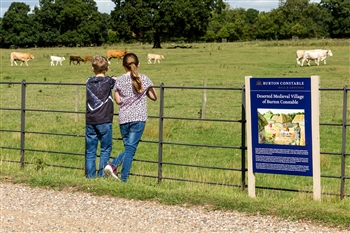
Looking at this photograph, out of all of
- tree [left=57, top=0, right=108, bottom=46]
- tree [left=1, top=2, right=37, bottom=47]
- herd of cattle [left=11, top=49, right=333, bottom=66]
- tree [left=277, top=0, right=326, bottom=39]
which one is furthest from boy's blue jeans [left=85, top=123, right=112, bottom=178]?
tree [left=277, top=0, right=326, bottom=39]

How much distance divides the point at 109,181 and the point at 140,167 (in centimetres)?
388

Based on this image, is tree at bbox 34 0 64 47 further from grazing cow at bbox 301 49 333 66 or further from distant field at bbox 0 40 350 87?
grazing cow at bbox 301 49 333 66

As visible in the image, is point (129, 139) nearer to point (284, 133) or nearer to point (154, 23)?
point (284, 133)

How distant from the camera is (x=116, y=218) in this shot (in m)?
6.63

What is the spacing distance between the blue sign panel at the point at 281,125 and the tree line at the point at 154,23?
2607 inches

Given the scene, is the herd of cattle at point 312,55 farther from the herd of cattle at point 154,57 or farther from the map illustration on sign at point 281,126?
the map illustration on sign at point 281,126

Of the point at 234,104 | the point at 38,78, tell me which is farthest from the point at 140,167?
the point at 38,78

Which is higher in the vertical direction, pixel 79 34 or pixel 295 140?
pixel 79 34

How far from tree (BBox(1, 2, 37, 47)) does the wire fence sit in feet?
266

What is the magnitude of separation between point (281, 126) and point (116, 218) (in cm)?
240

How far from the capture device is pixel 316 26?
130 m

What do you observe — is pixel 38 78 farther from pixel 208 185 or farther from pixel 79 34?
pixel 79 34

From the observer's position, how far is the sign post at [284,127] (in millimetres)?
7383

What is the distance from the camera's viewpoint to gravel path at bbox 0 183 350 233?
6234 millimetres
